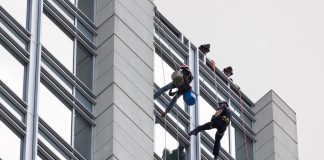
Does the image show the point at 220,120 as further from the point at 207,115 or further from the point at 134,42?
the point at 134,42

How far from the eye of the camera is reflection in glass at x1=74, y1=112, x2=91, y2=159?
162 feet

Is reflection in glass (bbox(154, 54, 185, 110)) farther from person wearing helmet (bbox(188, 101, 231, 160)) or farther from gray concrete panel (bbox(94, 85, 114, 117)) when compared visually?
gray concrete panel (bbox(94, 85, 114, 117))

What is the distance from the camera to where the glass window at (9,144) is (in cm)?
4597

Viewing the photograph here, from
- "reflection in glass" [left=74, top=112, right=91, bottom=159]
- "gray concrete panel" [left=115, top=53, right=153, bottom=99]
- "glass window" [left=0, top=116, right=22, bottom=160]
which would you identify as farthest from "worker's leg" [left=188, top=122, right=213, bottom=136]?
"glass window" [left=0, top=116, right=22, bottom=160]

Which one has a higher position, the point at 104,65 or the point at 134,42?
the point at 134,42

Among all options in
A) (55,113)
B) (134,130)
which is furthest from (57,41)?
(134,130)

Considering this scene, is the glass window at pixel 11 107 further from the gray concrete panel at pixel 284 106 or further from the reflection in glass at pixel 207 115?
the gray concrete panel at pixel 284 106

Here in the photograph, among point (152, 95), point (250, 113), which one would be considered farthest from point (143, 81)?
point (250, 113)

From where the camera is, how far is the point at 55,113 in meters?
48.8

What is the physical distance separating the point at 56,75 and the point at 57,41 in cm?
120

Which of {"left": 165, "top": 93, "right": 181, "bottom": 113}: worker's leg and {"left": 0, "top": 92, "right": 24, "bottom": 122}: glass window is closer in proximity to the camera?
{"left": 0, "top": 92, "right": 24, "bottom": 122}: glass window

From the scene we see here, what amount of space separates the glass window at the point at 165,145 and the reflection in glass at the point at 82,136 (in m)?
2.93

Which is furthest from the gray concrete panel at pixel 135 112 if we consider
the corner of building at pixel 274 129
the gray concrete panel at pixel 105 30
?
the corner of building at pixel 274 129

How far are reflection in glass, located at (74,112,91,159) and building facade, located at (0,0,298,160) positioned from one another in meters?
0.03
